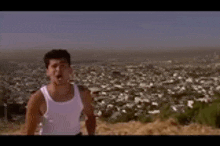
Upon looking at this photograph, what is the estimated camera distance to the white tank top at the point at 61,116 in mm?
2115

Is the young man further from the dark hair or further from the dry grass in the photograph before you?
the dry grass

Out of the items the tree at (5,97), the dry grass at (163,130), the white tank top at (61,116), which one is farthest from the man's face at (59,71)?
the tree at (5,97)

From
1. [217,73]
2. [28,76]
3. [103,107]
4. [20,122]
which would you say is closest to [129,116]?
[103,107]

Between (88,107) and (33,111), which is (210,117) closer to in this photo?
(88,107)

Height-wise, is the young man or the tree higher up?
the young man

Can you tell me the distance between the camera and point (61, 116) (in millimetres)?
2135

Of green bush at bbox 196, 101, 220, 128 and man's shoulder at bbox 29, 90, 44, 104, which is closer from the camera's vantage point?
man's shoulder at bbox 29, 90, 44, 104

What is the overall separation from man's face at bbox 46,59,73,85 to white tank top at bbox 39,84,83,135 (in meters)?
0.13

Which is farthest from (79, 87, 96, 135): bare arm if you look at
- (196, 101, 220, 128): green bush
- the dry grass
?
(196, 101, 220, 128): green bush

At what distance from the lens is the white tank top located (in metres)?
2.12

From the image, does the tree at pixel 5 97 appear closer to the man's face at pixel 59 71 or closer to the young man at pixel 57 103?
the young man at pixel 57 103

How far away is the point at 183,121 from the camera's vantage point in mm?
5539

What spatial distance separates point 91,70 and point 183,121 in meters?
8.85

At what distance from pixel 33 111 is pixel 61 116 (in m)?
0.24
